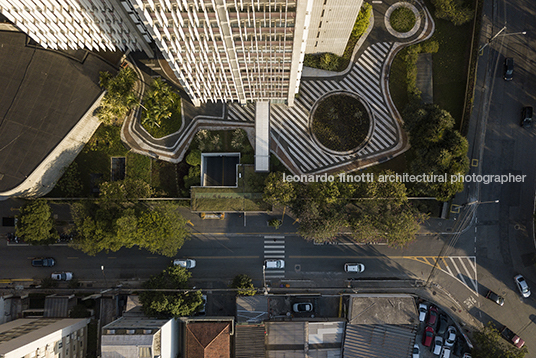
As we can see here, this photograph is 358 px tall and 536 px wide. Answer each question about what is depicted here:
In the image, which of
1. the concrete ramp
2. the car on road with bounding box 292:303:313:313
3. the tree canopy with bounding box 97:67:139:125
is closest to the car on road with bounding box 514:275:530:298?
the car on road with bounding box 292:303:313:313

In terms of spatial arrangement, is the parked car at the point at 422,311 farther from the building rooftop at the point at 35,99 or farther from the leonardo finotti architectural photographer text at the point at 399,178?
the building rooftop at the point at 35,99

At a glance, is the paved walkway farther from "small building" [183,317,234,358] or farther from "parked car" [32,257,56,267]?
"small building" [183,317,234,358]

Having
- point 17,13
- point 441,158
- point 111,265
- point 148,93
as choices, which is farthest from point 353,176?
point 17,13

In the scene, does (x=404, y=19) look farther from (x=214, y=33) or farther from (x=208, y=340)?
(x=208, y=340)

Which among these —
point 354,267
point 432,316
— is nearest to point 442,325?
point 432,316

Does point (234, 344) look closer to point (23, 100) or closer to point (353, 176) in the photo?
point (353, 176)
